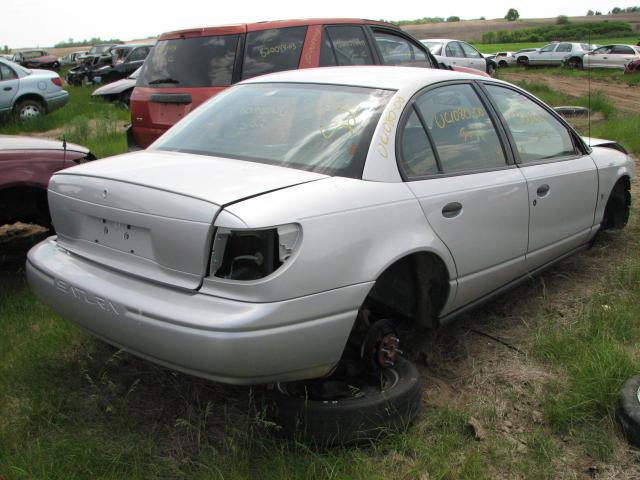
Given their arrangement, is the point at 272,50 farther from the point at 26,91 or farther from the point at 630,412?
the point at 26,91

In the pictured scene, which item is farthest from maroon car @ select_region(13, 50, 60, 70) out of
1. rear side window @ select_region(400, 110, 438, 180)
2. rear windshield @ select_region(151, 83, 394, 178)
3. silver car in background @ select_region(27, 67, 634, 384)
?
rear side window @ select_region(400, 110, 438, 180)

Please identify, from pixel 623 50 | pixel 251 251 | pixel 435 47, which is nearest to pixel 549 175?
pixel 251 251

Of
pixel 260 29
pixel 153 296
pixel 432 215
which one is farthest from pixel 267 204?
pixel 260 29

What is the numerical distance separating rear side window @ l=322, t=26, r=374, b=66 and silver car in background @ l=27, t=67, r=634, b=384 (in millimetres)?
2970

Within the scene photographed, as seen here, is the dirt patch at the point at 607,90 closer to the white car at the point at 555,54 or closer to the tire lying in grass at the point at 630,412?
the white car at the point at 555,54

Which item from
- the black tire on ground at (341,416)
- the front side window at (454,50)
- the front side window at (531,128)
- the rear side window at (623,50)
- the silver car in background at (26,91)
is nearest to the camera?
the black tire on ground at (341,416)

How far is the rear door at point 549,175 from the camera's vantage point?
3.91 metres

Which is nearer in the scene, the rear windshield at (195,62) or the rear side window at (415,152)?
the rear side window at (415,152)

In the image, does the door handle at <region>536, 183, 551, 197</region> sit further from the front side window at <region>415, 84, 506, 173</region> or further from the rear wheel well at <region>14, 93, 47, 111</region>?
the rear wheel well at <region>14, 93, 47, 111</region>

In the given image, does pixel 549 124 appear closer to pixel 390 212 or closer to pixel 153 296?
pixel 390 212

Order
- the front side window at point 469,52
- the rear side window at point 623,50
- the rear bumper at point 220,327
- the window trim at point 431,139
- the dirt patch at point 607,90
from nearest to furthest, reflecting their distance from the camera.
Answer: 1. the rear bumper at point 220,327
2. the window trim at point 431,139
3. the dirt patch at point 607,90
4. the front side window at point 469,52
5. the rear side window at point 623,50

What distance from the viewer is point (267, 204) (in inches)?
99.5

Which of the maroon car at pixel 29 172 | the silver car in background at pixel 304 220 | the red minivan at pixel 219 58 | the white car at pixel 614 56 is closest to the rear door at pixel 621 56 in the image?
the white car at pixel 614 56

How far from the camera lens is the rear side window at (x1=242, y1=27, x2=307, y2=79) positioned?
20.4 feet
